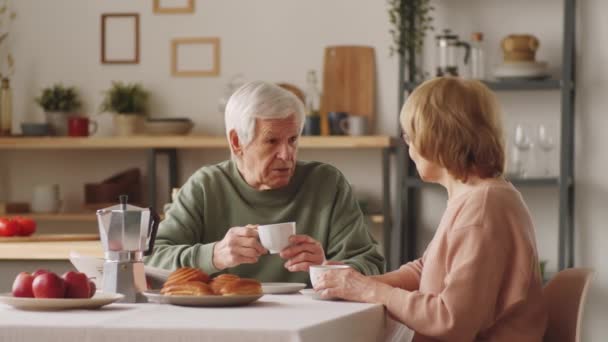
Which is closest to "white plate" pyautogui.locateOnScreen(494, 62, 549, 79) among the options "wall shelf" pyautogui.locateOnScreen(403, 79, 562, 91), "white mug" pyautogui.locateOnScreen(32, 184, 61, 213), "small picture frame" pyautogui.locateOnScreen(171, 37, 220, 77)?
"wall shelf" pyautogui.locateOnScreen(403, 79, 562, 91)

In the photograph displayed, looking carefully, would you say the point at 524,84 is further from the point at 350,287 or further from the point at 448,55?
the point at 350,287

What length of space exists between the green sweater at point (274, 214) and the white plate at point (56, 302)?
0.78 metres

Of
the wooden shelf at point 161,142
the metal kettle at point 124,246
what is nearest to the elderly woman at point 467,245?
the metal kettle at point 124,246

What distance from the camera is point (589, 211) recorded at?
5.00 m

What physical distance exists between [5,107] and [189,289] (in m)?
3.79

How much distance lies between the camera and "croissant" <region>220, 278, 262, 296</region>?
6.22 feet

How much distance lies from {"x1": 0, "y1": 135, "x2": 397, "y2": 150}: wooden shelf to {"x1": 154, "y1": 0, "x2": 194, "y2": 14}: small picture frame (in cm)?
70

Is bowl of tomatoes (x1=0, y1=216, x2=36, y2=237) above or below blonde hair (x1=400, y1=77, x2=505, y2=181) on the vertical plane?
below

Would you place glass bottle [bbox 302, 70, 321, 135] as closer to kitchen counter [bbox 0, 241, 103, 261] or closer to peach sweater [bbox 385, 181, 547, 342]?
kitchen counter [bbox 0, 241, 103, 261]

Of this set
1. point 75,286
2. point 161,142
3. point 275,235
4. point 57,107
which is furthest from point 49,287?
point 57,107

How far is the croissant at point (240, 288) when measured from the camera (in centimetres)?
190

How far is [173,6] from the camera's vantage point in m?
5.39

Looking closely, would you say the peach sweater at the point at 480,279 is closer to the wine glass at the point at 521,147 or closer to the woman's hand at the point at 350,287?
the woman's hand at the point at 350,287

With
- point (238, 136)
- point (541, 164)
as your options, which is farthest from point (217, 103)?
point (238, 136)
